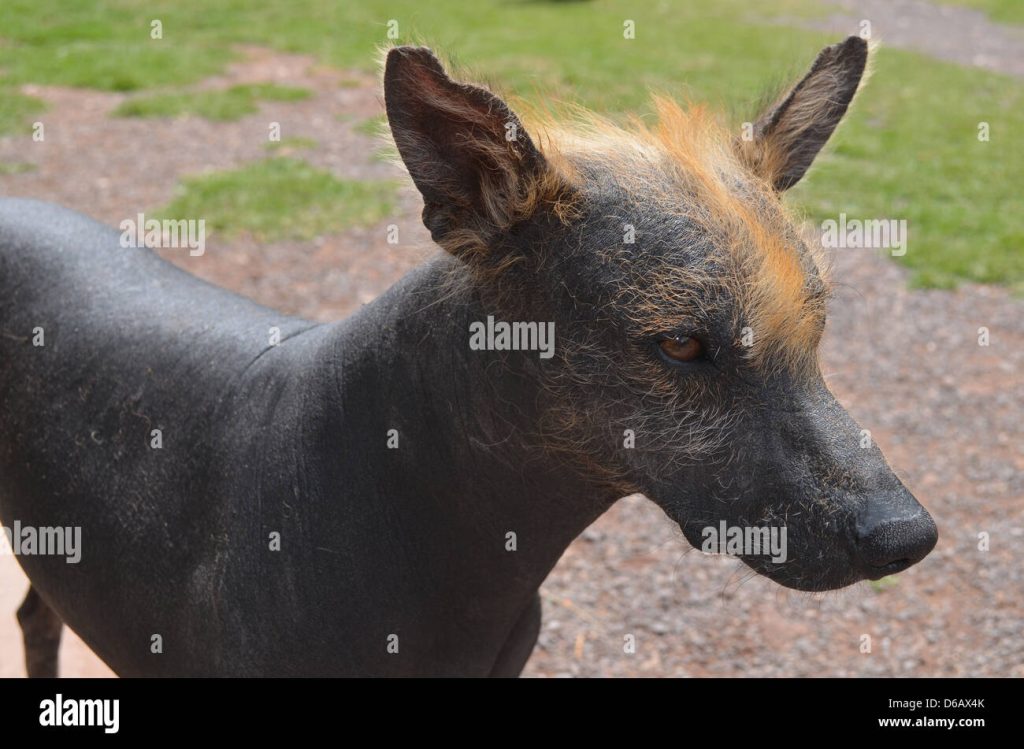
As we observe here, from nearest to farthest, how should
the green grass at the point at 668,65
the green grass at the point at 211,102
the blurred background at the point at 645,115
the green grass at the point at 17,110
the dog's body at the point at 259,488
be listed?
1. the dog's body at the point at 259,488
2. the blurred background at the point at 645,115
3. the green grass at the point at 668,65
4. the green grass at the point at 17,110
5. the green grass at the point at 211,102

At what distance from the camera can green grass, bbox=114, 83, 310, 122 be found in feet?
37.3

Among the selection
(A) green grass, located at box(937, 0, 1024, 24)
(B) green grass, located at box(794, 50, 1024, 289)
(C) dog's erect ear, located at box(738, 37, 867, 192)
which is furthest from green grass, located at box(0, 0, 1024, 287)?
(C) dog's erect ear, located at box(738, 37, 867, 192)

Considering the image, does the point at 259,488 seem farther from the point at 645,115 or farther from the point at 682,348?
the point at 645,115

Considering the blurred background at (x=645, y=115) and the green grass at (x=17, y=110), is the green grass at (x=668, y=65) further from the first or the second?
the green grass at (x=17, y=110)

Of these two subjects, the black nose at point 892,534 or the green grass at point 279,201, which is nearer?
the black nose at point 892,534

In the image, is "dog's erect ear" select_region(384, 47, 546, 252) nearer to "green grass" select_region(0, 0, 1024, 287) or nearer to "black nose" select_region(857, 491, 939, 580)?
"black nose" select_region(857, 491, 939, 580)

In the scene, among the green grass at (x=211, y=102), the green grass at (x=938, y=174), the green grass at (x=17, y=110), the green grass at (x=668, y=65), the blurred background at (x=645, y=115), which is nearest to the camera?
the blurred background at (x=645, y=115)

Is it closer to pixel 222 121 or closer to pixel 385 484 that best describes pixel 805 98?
pixel 385 484

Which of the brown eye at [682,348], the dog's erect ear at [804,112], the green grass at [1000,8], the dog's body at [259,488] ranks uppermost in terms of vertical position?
the green grass at [1000,8]

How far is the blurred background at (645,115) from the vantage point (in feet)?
16.4

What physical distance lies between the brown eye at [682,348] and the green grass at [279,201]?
6.97m

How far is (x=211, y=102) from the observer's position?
11672mm

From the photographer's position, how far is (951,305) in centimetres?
829

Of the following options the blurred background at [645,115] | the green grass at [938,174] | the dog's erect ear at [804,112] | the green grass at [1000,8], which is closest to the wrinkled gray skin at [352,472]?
the blurred background at [645,115]
